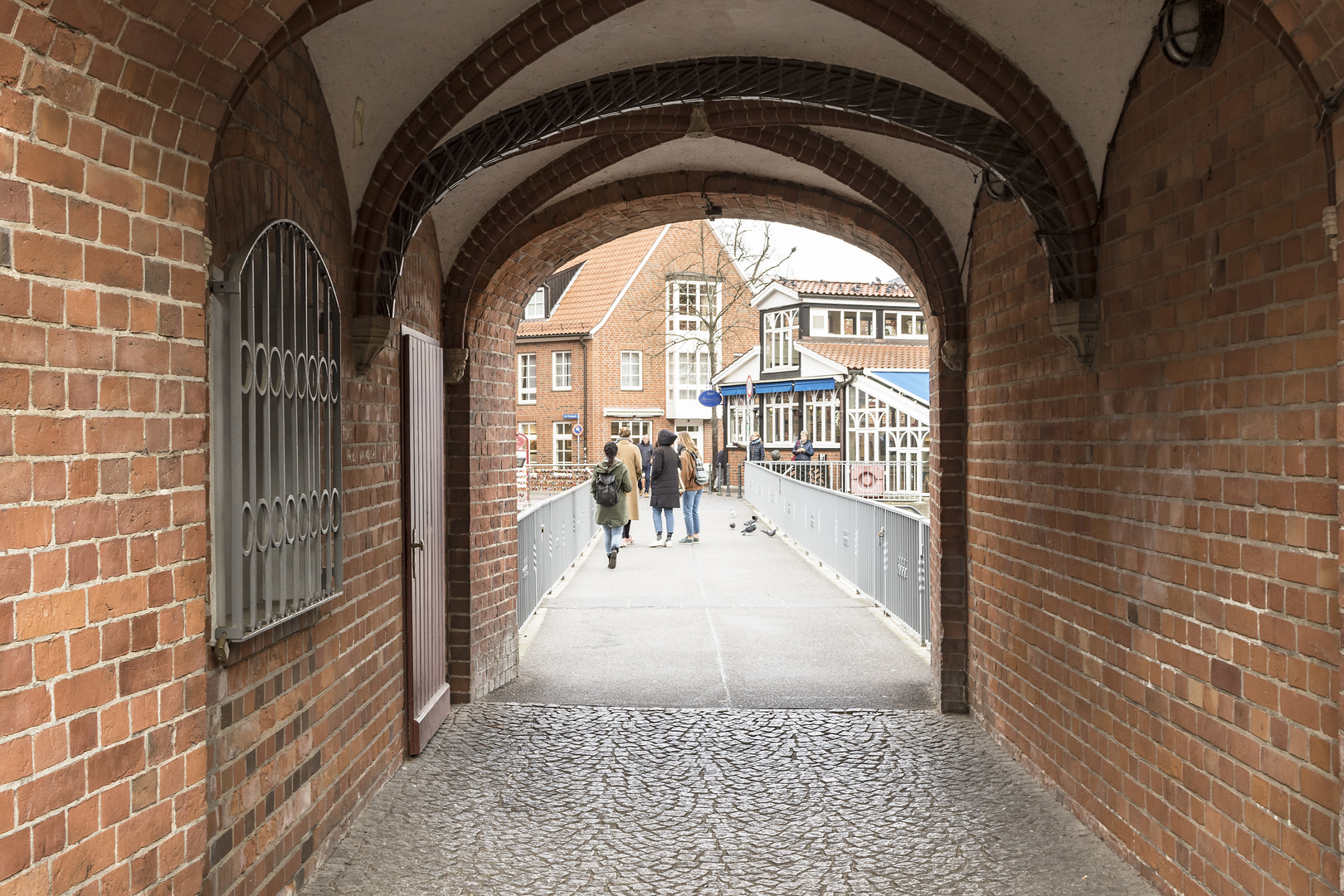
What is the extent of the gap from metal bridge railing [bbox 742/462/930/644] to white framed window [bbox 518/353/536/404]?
72.4ft

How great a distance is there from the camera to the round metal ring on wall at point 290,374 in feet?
13.2

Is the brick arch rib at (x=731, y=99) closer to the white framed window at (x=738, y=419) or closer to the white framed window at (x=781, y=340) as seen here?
the white framed window at (x=781, y=340)

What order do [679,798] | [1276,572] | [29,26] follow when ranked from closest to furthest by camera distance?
[29,26], [1276,572], [679,798]

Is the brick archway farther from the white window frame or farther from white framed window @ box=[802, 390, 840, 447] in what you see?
the white window frame

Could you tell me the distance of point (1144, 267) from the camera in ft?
14.6

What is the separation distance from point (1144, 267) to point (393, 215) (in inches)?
134

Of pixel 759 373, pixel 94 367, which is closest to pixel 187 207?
pixel 94 367

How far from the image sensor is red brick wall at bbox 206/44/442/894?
144 inches

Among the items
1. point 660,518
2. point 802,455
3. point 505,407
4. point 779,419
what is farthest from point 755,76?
point 779,419

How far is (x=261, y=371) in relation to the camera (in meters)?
3.76

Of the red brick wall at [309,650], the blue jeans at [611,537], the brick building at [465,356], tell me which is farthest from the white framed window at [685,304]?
the red brick wall at [309,650]

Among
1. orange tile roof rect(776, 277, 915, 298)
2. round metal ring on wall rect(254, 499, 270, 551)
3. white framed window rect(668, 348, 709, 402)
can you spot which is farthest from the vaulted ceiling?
white framed window rect(668, 348, 709, 402)

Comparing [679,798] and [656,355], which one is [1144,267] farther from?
[656,355]

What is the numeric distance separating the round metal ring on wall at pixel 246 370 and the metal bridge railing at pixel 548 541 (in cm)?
613
